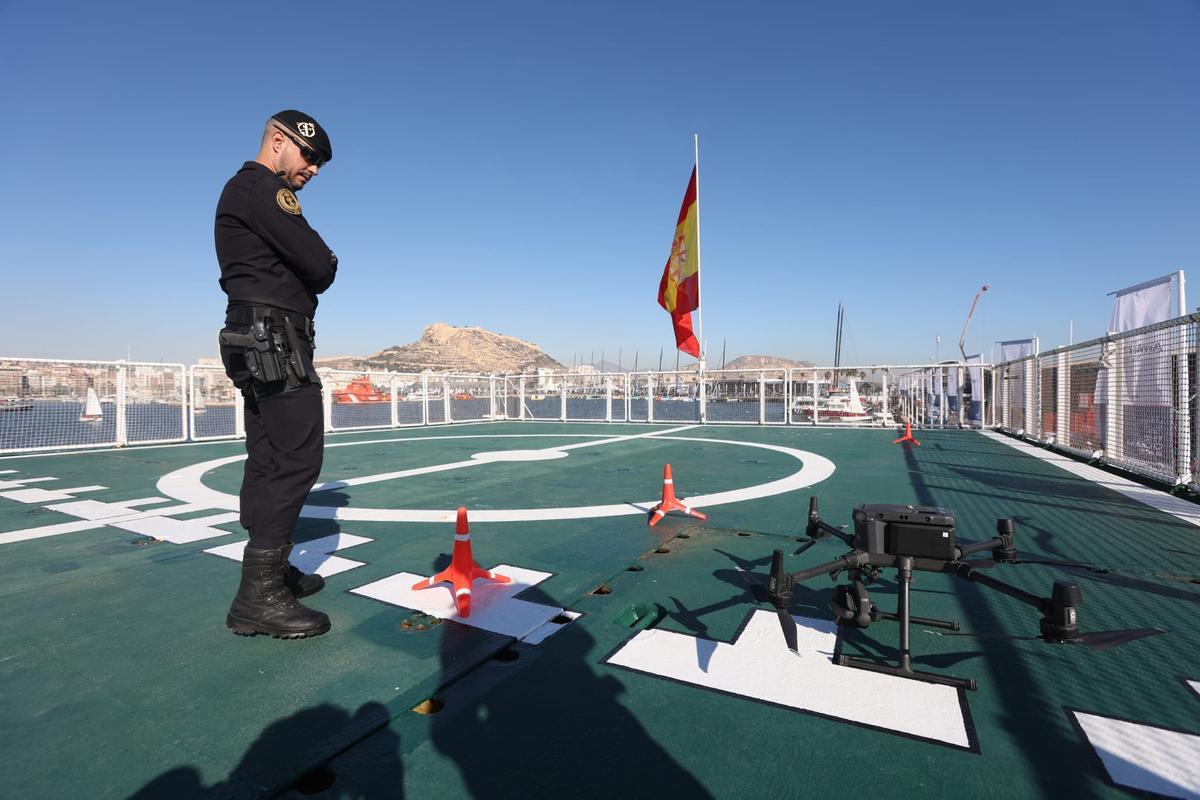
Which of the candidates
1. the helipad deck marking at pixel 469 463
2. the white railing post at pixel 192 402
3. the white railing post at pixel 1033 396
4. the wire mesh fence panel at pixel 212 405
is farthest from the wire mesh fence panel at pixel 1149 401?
the white railing post at pixel 192 402

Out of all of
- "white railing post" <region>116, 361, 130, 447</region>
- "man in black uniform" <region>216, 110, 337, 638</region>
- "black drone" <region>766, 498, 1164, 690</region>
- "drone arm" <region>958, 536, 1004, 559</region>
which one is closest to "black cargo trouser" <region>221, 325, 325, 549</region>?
"man in black uniform" <region>216, 110, 337, 638</region>

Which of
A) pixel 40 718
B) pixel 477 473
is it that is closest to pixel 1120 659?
pixel 40 718

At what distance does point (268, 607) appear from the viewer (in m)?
2.52

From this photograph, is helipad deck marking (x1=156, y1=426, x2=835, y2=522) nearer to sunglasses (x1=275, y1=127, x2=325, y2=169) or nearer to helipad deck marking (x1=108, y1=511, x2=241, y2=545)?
helipad deck marking (x1=108, y1=511, x2=241, y2=545)

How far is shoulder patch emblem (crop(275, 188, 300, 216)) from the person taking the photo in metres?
2.51

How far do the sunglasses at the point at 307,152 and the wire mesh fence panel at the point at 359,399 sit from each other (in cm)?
1324

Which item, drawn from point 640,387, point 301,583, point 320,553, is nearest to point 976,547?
point 301,583

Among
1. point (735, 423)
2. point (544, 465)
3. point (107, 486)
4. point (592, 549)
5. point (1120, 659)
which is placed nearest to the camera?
point (1120, 659)

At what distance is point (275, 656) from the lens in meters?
2.34

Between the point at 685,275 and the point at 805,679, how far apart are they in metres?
15.7

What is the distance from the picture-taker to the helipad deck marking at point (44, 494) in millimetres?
5582

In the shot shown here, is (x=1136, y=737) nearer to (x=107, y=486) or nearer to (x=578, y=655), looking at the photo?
(x=578, y=655)

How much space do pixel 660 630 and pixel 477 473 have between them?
5.14m

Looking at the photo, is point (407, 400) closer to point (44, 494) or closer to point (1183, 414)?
point (44, 494)
